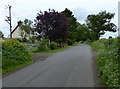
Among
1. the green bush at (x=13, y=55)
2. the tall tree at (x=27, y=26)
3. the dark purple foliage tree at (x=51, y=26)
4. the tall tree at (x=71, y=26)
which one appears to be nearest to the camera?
the green bush at (x=13, y=55)

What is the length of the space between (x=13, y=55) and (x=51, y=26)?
2155 cm

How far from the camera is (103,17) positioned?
64.0 meters

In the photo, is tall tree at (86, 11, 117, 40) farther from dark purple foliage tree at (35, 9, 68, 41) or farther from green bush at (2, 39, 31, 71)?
green bush at (2, 39, 31, 71)

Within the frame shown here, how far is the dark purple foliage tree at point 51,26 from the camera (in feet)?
112

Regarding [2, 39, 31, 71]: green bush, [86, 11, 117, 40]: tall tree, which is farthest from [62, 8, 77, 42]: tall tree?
[2, 39, 31, 71]: green bush

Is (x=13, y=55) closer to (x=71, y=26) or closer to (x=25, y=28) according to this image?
(x=71, y=26)

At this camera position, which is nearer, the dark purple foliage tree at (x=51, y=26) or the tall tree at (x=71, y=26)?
the dark purple foliage tree at (x=51, y=26)

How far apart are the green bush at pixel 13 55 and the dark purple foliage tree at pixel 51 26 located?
18737 mm

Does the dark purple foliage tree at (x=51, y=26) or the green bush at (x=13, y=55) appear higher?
the dark purple foliage tree at (x=51, y=26)

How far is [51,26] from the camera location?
112 feet

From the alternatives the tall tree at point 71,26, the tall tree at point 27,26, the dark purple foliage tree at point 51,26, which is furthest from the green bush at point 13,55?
the tall tree at point 27,26

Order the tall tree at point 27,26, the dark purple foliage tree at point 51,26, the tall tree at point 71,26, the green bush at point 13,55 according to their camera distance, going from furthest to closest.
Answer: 1. the tall tree at point 27,26
2. the tall tree at point 71,26
3. the dark purple foliage tree at point 51,26
4. the green bush at point 13,55

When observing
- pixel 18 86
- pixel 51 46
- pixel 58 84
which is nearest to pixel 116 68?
pixel 58 84

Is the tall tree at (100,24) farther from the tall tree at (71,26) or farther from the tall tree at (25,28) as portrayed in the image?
the tall tree at (25,28)
